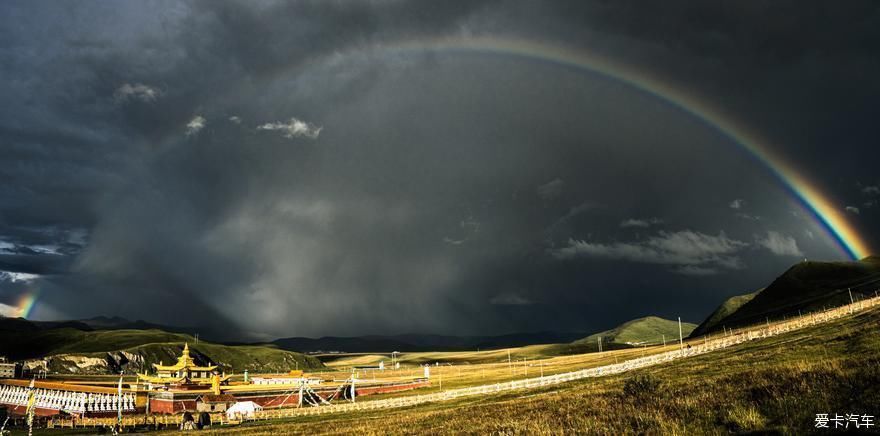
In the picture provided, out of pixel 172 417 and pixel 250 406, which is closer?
pixel 172 417

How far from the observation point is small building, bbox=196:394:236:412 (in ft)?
235

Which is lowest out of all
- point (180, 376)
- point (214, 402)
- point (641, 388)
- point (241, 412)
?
point (241, 412)

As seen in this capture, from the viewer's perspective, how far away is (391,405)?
63.4 m

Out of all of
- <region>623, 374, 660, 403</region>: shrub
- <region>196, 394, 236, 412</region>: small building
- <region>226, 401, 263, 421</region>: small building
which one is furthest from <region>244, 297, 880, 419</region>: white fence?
<region>623, 374, 660, 403</region>: shrub

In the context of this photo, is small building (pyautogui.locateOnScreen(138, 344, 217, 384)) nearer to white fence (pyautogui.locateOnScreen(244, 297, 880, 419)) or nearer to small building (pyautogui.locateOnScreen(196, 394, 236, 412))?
small building (pyautogui.locateOnScreen(196, 394, 236, 412))

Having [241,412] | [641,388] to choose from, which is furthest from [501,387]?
[641,388]

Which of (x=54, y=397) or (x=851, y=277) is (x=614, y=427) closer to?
(x=54, y=397)

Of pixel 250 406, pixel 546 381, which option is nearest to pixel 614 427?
pixel 546 381

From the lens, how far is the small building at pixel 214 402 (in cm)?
7156

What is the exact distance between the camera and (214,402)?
242ft

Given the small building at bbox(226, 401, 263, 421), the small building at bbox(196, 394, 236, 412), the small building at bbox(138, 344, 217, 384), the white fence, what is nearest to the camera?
the small building at bbox(226, 401, 263, 421)

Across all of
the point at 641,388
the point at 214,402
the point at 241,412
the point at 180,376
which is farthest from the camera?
the point at 180,376

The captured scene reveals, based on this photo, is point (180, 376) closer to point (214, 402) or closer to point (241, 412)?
point (214, 402)

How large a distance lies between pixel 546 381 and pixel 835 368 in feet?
188
